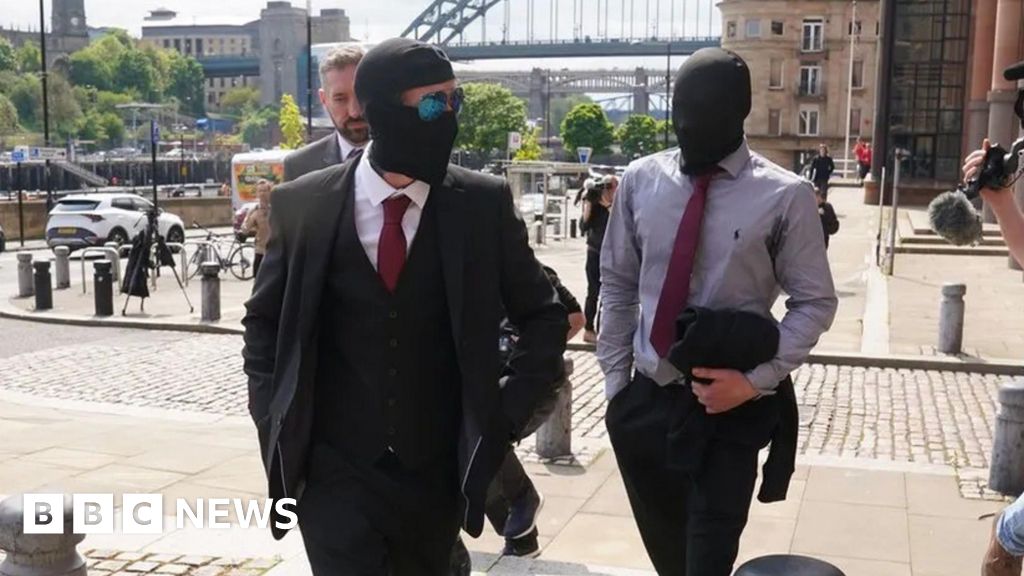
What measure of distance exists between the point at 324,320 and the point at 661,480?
1182mm

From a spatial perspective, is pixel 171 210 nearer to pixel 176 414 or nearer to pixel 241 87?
pixel 176 414

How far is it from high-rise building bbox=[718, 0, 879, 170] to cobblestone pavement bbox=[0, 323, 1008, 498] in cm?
7901

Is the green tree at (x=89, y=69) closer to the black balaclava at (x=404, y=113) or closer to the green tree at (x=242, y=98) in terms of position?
the green tree at (x=242, y=98)

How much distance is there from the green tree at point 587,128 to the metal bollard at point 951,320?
103325 mm

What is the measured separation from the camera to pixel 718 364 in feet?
11.8

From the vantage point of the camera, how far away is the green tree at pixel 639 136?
11931cm

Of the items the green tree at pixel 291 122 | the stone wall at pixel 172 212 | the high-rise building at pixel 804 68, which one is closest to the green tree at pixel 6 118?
the green tree at pixel 291 122

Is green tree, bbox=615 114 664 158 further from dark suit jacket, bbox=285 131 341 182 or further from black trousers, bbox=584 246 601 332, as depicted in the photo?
dark suit jacket, bbox=285 131 341 182

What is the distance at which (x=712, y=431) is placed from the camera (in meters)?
3.67

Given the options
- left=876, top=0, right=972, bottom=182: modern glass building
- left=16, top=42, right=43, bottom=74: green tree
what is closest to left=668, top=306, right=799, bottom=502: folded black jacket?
left=876, top=0, right=972, bottom=182: modern glass building

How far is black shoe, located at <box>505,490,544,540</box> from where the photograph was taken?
5352mm

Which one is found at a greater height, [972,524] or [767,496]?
[767,496]

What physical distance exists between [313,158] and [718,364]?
6.43ft

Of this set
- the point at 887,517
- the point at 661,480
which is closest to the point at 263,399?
the point at 661,480
